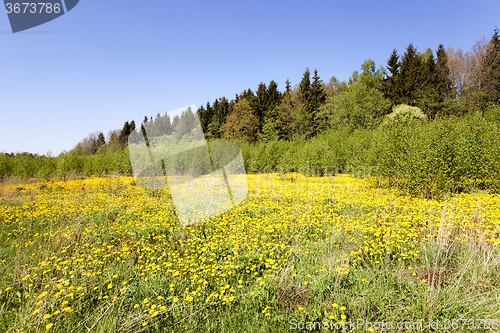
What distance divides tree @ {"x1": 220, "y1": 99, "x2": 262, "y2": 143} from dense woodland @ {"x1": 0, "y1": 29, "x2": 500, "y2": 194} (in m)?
0.19

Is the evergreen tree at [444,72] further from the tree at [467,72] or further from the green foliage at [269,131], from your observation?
the green foliage at [269,131]

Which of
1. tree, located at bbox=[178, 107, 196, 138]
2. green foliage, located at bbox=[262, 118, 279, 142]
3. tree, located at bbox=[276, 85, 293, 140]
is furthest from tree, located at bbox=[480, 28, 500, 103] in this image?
tree, located at bbox=[178, 107, 196, 138]

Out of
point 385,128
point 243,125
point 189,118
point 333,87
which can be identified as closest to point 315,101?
point 243,125

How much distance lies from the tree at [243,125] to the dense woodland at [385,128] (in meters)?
0.19

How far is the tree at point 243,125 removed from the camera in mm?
40875

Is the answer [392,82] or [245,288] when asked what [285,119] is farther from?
[245,288]

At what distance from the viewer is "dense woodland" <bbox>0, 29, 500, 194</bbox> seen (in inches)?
425

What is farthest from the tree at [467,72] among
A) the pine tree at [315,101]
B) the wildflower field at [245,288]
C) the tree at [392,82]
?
the wildflower field at [245,288]

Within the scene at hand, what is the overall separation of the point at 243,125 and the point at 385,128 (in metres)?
27.8

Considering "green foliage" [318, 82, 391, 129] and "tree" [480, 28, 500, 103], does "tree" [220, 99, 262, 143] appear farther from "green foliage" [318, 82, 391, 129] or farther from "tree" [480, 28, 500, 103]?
"tree" [480, 28, 500, 103]

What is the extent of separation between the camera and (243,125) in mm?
40906

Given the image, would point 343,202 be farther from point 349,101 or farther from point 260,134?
point 260,134

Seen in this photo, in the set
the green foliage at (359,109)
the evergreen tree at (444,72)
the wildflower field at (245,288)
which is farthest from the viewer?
the evergreen tree at (444,72)

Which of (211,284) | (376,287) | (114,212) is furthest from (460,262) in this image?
(114,212)
